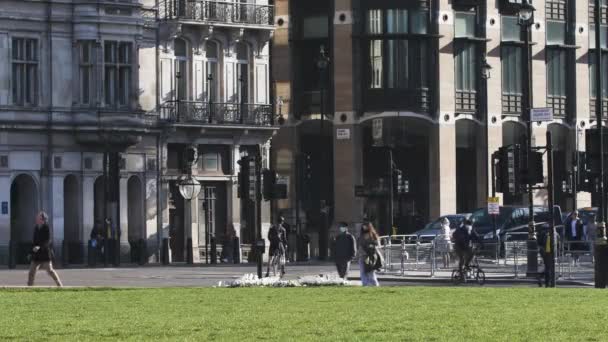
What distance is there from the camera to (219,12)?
82.0m

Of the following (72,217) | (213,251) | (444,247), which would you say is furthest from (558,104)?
(444,247)

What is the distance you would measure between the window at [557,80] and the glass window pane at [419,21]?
805 centimetres

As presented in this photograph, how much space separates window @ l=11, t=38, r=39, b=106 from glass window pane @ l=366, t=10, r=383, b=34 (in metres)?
17.4

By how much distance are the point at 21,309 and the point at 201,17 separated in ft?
163

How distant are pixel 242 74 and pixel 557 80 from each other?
17.8m

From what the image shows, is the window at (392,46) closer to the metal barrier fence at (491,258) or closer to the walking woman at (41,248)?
the metal barrier fence at (491,258)

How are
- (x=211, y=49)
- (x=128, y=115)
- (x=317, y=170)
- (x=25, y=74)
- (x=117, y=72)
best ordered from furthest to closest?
(x=317, y=170) → (x=211, y=49) → (x=117, y=72) → (x=128, y=115) → (x=25, y=74)

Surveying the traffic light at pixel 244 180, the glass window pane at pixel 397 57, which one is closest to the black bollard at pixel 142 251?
the glass window pane at pixel 397 57

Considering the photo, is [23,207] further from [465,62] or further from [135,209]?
[465,62]

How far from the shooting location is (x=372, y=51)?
289ft

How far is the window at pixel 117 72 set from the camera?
3056 inches

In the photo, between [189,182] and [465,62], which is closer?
[189,182]

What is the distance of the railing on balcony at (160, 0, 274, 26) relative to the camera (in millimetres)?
80188

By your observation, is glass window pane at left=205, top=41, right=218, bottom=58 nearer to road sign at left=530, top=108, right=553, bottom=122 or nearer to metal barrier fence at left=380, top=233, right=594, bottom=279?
metal barrier fence at left=380, top=233, right=594, bottom=279
